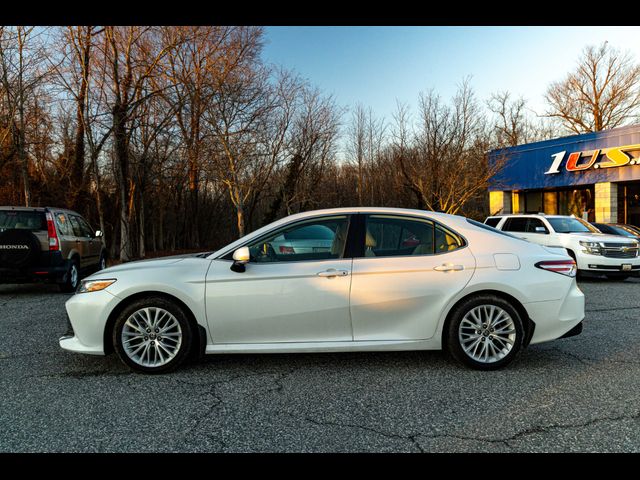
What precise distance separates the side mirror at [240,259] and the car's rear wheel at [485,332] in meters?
2.03

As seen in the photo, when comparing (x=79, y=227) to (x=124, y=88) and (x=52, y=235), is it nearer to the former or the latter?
(x=52, y=235)

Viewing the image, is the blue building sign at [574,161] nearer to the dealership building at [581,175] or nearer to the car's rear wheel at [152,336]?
the dealership building at [581,175]

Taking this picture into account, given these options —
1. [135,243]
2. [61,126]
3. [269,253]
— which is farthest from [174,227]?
[269,253]

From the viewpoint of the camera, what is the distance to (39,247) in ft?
29.3

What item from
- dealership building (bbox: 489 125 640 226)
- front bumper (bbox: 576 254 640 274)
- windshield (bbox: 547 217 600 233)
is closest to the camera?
front bumper (bbox: 576 254 640 274)

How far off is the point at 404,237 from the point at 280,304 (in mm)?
1396

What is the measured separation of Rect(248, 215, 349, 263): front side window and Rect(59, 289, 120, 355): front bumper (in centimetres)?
145

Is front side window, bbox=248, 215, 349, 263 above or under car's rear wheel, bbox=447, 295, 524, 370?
above

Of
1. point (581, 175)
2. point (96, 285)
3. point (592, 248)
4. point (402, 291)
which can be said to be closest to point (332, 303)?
point (402, 291)

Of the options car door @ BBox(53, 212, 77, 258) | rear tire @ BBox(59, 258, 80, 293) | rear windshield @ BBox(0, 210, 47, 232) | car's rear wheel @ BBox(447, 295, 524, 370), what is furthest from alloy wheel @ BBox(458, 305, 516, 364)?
rear windshield @ BBox(0, 210, 47, 232)

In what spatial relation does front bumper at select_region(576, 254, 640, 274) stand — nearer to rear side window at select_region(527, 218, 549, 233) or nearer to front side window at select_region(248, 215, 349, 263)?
rear side window at select_region(527, 218, 549, 233)

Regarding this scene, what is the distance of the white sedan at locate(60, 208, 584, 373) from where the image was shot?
4.26 meters
